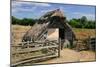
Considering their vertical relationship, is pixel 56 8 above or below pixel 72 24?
above

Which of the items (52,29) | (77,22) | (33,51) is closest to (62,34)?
(52,29)

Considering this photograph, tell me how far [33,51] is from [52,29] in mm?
351

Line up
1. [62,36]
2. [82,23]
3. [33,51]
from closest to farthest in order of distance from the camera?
[33,51] → [62,36] → [82,23]

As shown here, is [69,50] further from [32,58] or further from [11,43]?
[11,43]

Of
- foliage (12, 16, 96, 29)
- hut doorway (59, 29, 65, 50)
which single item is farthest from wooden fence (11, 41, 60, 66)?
foliage (12, 16, 96, 29)

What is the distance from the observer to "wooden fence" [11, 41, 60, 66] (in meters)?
2.29

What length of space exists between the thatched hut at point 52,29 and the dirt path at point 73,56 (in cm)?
13

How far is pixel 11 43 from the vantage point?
2.27 metres

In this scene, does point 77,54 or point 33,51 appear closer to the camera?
point 33,51

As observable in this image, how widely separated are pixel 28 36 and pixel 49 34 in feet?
0.86

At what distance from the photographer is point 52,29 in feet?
8.04

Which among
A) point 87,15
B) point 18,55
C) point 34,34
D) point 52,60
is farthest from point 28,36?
point 87,15

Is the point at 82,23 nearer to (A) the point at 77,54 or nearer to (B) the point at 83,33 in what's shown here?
(B) the point at 83,33

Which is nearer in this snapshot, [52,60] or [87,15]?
[52,60]
